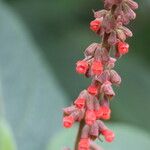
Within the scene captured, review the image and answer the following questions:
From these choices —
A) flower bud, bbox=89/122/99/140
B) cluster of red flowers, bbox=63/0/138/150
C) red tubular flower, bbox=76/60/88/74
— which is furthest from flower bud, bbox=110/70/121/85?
flower bud, bbox=89/122/99/140

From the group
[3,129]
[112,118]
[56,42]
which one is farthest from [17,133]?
[56,42]

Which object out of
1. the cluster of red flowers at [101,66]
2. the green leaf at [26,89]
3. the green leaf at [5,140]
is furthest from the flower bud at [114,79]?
the green leaf at [26,89]

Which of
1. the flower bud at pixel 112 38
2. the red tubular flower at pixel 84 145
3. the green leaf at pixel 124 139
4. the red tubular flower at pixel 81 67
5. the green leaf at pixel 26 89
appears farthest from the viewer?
the green leaf at pixel 124 139

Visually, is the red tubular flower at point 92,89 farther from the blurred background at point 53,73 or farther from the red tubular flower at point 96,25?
the blurred background at point 53,73

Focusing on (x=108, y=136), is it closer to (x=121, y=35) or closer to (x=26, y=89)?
(x=121, y=35)

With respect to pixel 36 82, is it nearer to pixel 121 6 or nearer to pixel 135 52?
pixel 135 52

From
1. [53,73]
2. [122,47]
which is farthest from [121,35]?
[53,73]
